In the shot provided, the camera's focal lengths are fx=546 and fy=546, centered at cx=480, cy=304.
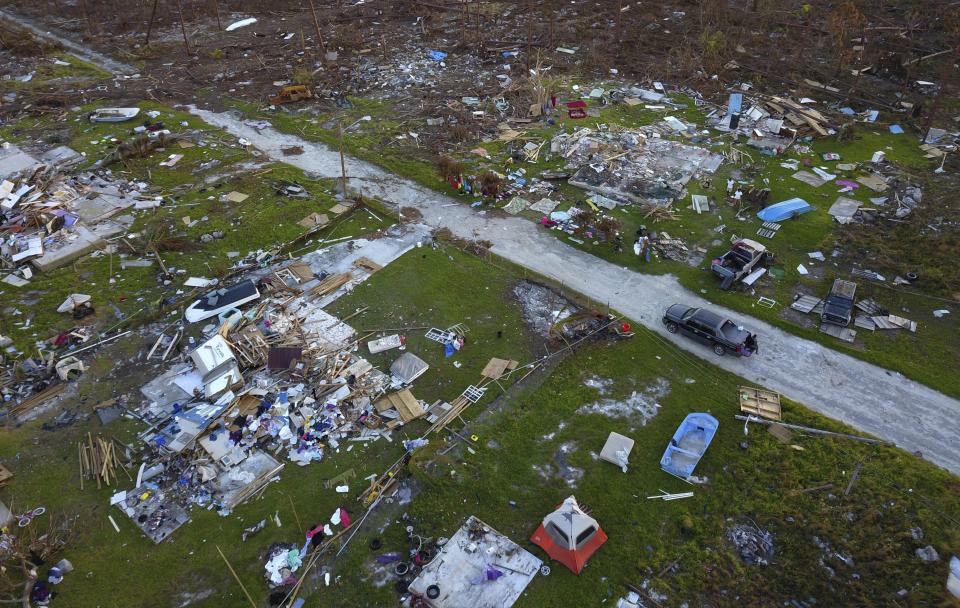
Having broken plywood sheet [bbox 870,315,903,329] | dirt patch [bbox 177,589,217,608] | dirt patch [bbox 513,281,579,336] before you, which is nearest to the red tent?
dirt patch [bbox 513,281,579,336]

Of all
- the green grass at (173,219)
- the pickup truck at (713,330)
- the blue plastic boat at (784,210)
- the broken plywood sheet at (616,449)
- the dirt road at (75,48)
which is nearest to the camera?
the broken plywood sheet at (616,449)

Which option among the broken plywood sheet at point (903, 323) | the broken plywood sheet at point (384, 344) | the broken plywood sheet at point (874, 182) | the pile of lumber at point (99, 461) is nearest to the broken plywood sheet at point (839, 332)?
the broken plywood sheet at point (903, 323)

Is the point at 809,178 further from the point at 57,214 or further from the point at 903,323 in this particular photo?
the point at 57,214

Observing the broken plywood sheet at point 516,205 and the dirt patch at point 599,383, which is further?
the broken plywood sheet at point 516,205

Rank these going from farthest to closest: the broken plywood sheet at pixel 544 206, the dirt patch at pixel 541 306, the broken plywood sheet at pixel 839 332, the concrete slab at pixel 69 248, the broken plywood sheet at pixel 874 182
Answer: the broken plywood sheet at pixel 874 182, the broken plywood sheet at pixel 544 206, the concrete slab at pixel 69 248, the dirt patch at pixel 541 306, the broken plywood sheet at pixel 839 332

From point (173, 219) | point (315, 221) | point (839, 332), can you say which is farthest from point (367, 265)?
point (839, 332)

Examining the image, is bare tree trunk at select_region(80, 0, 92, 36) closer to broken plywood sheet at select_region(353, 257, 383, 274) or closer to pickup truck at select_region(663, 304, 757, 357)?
broken plywood sheet at select_region(353, 257, 383, 274)

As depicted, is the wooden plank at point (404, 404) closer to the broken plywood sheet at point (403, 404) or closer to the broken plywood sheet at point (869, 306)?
the broken plywood sheet at point (403, 404)

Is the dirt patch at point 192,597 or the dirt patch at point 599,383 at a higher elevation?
the dirt patch at point 599,383
